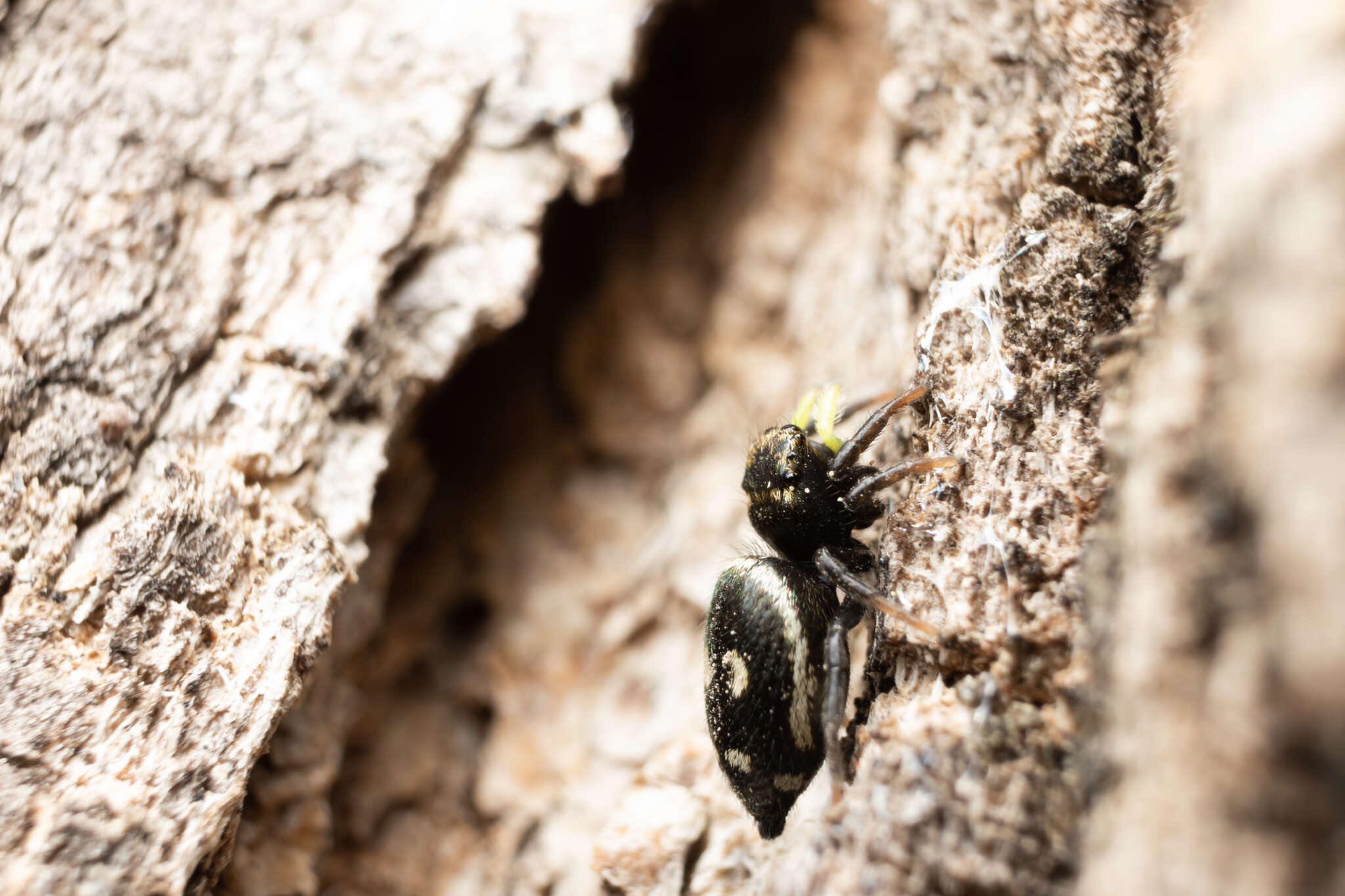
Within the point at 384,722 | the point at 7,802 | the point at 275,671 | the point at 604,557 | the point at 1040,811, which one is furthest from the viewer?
the point at 604,557

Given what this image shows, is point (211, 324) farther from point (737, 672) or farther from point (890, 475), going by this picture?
point (890, 475)

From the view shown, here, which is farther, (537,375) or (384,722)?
(537,375)

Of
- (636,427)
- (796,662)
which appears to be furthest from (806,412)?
(636,427)

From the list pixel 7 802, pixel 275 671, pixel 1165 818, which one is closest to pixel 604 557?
pixel 275 671

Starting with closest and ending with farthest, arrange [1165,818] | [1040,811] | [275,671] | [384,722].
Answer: [1165,818], [1040,811], [275,671], [384,722]

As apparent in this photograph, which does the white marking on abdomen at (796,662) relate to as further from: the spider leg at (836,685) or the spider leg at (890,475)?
the spider leg at (890,475)

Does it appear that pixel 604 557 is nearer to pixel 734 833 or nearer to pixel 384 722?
pixel 384 722

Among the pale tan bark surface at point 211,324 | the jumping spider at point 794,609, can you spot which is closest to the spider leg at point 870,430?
the jumping spider at point 794,609
